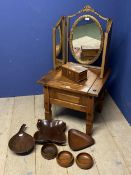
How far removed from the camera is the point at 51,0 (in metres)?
1.60

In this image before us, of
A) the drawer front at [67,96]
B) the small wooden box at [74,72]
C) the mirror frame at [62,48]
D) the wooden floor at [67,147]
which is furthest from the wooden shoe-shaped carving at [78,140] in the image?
the mirror frame at [62,48]

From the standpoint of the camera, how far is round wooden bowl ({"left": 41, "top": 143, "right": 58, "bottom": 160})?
1304 mm

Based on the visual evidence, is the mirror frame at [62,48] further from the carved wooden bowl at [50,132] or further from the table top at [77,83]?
the carved wooden bowl at [50,132]

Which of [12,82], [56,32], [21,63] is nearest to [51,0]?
[56,32]

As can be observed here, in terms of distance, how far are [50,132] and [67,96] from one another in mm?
272

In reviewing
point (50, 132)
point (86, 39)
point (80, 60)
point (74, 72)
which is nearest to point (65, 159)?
point (50, 132)

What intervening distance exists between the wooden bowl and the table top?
0.38 meters

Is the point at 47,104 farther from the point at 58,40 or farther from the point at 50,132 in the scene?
the point at 58,40

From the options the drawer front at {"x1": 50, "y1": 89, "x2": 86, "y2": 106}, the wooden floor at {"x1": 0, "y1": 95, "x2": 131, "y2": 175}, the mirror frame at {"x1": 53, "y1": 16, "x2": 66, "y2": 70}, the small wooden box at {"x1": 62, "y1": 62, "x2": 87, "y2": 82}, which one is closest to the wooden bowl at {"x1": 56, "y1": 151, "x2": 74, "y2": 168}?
the wooden floor at {"x1": 0, "y1": 95, "x2": 131, "y2": 175}

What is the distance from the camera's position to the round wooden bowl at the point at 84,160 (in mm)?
1243

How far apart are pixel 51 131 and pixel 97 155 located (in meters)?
0.34

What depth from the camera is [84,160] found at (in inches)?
50.7

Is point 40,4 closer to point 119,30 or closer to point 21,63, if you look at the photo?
point 21,63

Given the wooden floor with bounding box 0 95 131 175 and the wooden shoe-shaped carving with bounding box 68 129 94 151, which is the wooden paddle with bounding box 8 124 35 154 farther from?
the wooden shoe-shaped carving with bounding box 68 129 94 151
